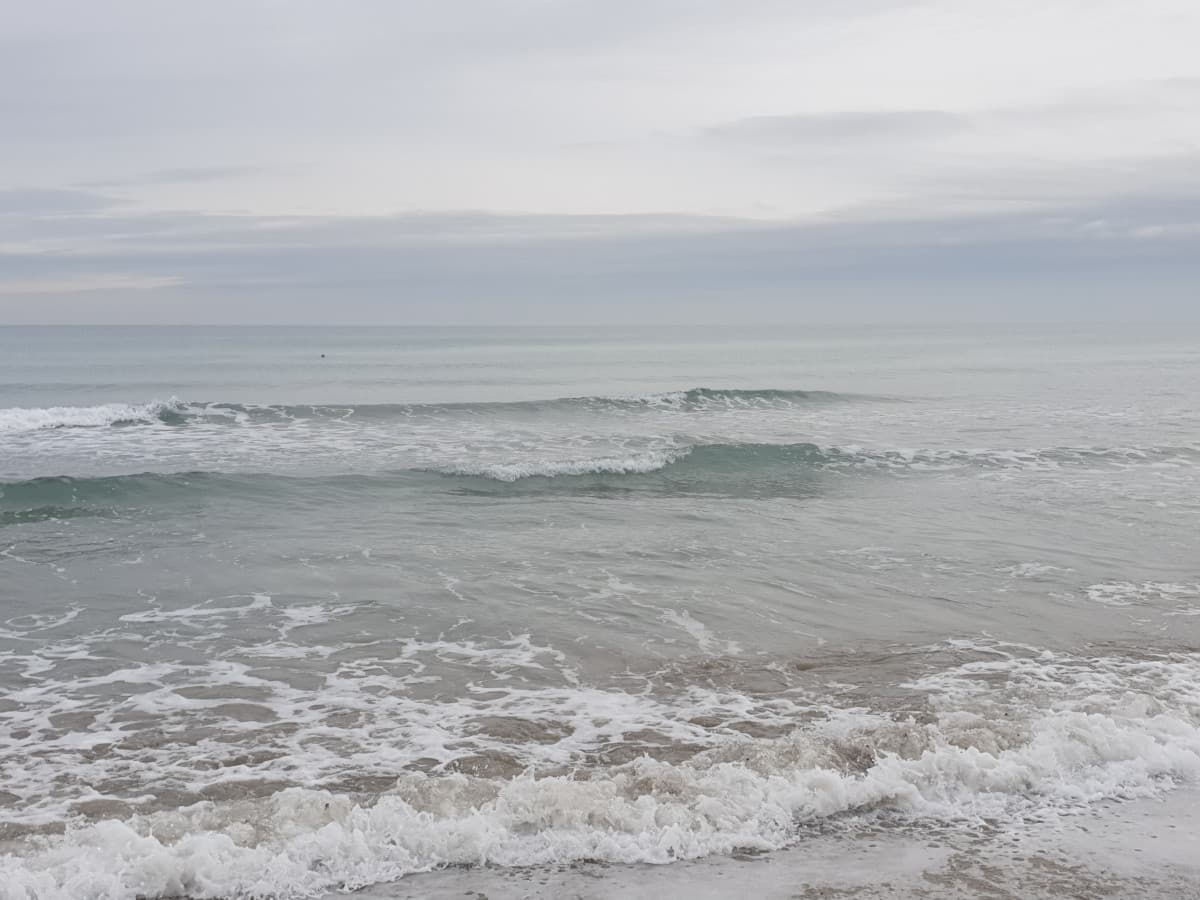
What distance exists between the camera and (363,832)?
5.69 m

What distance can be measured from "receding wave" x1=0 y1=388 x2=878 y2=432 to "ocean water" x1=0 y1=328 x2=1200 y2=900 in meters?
4.96

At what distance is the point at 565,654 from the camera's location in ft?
30.4

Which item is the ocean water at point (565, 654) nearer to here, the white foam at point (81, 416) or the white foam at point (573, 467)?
the white foam at point (573, 467)

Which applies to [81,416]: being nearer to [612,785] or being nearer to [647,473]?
[647,473]

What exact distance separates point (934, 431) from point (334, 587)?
2007 centimetres

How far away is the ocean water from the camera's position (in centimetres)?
587

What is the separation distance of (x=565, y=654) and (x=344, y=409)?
23.9m

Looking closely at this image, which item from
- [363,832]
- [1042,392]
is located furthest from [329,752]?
[1042,392]

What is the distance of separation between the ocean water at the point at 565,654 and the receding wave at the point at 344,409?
4.96 meters

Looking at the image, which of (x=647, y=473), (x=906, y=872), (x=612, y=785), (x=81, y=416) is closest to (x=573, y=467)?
(x=647, y=473)

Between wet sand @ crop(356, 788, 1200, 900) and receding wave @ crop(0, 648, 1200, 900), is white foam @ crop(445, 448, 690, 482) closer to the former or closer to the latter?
receding wave @ crop(0, 648, 1200, 900)

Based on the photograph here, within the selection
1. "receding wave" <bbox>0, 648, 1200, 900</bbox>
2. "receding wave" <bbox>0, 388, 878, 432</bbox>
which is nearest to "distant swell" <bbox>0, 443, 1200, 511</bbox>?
"receding wave" <bbox>0, 388, 878, 432</bbox>

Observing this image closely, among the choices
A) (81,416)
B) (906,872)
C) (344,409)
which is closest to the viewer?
(906,872)

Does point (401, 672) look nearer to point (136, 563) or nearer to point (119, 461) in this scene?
point (136, 563)
